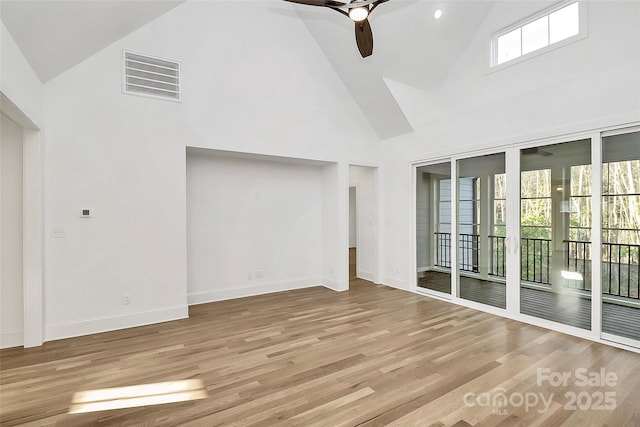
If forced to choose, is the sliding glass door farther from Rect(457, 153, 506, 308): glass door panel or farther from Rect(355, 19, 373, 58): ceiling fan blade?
Rect(355, 19, 373, 58): ceiling fan blade

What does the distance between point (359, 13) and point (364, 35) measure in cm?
33

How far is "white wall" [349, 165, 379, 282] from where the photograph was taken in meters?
5.96

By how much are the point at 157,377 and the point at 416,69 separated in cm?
512

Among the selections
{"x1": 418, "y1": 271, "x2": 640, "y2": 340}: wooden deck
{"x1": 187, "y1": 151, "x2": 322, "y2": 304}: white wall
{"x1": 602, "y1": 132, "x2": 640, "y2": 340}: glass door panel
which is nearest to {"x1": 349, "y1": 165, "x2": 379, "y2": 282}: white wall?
{"x1": 187, "y1": 151, "x2": 322, "y2": 304}: white wall

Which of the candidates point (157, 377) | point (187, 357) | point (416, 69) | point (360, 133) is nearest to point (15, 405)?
point (157, 377)

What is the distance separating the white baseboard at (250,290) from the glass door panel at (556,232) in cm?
339

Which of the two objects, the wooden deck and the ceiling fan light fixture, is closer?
the ceiling fan light fixture

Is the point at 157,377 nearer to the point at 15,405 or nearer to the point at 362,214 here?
the point at 15,405

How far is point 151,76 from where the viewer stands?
385 centimetres

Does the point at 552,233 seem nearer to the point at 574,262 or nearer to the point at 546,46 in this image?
the point at 574,262

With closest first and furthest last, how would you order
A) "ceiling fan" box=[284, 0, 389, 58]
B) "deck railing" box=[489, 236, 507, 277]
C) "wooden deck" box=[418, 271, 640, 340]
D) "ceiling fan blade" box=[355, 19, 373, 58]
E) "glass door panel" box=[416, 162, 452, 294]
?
1. "ceiling fan" box=[284, 0, 389, 58]
2. "ceiling fan blade" box=[355, 19, 373, 58]
3. "wooden deck" box=[418, 271, 640, 340]
4. "deck railing" box=[489, 236, 507, 277]
5. "glass door panel" box=[416, 162, 452, 294]

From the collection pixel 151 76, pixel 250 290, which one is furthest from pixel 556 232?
pixel 151 76

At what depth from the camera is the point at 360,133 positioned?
5.66 meters

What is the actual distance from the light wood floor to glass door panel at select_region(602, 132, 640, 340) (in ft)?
1.93
